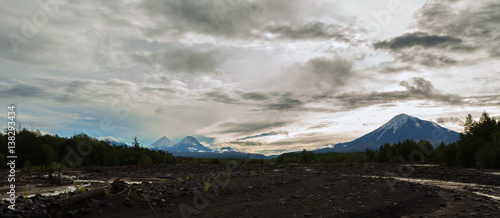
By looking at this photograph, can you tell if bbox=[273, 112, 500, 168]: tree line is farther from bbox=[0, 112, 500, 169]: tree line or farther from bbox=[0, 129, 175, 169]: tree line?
bbox=[0, 129, 175, 169]: tree line

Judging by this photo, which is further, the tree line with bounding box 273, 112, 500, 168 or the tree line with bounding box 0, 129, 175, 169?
the tree line with bounding box 0, 129, 175, 169

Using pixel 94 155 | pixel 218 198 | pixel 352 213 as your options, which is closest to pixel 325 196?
pixel 352 213

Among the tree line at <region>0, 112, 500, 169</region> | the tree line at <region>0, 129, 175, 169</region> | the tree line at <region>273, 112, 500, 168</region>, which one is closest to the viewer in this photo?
the tree line at <region>273, 112, 500, 168</region>

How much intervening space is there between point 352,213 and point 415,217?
392 cm

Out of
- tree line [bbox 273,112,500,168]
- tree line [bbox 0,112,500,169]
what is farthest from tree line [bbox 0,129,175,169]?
tree line [bbox 273,112,500,168]

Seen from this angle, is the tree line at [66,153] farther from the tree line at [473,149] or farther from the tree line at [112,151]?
the tree line at [473,149]

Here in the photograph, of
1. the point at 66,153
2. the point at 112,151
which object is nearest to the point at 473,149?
the point at 112,151

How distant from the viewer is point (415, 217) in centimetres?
1542

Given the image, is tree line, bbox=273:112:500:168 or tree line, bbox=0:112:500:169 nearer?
tree line, bbox=273:112:500:168

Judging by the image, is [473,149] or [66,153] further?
[66,153]

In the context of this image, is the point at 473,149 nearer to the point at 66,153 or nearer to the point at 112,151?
the point at 112,151

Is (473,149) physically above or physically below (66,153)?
below

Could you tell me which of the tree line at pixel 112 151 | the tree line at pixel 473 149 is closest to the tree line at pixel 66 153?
the tree line at pixel 112 151

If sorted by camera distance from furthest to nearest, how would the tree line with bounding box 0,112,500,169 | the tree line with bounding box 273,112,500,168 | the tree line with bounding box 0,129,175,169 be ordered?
the tree line with bounding box 0,129,175,169, the tree line with bounding box 0,112,500,169, the tree line with bounding box 273,112,500,168
